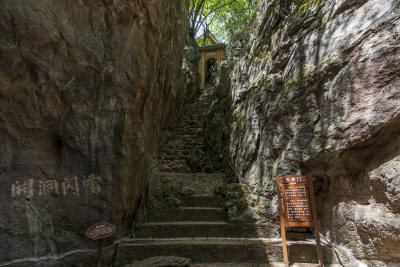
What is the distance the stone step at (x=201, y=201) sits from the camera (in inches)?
216

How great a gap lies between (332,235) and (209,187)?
2.78 meters

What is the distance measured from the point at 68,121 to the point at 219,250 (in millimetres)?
3321

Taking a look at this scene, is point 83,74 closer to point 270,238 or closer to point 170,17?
point 170,17

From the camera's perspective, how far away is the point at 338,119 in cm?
391

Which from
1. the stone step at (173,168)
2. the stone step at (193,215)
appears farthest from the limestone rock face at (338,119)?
the stone step at (173,168)

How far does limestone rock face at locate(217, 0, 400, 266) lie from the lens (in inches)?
130

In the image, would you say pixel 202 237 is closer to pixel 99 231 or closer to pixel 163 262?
pixel 163 262

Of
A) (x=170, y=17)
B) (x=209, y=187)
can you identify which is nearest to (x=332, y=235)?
(x=209, y=187)

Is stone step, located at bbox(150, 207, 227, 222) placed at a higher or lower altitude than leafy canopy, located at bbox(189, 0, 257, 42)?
lower

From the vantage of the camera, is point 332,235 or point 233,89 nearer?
point 332,235

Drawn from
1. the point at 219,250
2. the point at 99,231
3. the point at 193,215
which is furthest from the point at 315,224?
the point at 99,231

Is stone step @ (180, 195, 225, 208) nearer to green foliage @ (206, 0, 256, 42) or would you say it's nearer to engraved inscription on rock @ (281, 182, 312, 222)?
engraved inscription on rock @ (281, 182, 312, 222)

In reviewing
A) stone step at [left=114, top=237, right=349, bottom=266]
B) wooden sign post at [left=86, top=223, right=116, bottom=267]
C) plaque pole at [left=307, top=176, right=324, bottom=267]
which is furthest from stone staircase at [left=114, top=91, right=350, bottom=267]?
wooden sign post at [left=86, top=223, right=116, bottom=267]

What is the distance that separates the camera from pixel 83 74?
155 inches
